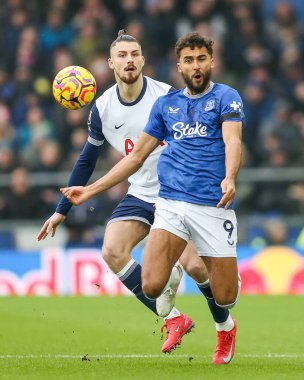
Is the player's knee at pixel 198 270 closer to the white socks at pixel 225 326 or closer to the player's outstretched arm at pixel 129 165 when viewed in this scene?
the white socks at pixel 225 326

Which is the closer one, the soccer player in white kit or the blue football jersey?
the blue football jersey

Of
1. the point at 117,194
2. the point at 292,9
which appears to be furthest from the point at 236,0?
the point at 117,194

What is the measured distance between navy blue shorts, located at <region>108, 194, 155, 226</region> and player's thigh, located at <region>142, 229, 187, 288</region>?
103 centimetres

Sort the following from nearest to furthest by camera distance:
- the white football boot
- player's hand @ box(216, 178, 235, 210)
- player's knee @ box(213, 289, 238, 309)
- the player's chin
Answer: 1. player's hand @ box(216, 178, 235, 210)
2. player's knee @ box(213, 289, 238, 309)
3. the white football boot
4. the player's chin

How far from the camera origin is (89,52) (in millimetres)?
17812

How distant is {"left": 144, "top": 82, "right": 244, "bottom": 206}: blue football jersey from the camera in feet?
25.1

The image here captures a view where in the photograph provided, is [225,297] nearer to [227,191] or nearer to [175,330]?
[175,330]

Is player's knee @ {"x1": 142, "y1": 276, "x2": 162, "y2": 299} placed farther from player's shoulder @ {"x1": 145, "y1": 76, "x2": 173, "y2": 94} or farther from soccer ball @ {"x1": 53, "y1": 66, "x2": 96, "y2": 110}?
player's shoulder @ {"x1": 145, "y1": 76, "x2": 173, "y2": 94}

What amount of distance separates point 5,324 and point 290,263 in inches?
206

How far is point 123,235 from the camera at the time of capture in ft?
28.1

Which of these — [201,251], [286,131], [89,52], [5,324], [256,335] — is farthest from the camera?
[89,52]

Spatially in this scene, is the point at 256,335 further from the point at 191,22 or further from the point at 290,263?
the point at 191,22

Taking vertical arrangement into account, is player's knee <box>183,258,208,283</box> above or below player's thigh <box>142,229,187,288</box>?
below

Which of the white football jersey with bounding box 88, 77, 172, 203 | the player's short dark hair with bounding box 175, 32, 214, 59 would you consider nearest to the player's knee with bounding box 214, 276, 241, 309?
the white football jersey with bounding box 88, 77, 172, 203
